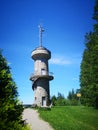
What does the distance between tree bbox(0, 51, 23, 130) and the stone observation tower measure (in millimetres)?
30736

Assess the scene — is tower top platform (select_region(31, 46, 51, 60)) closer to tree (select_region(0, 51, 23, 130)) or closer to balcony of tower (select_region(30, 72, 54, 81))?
balcony of tower (select_region(30, 72, 54, 81))

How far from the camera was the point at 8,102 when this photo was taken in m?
10.9

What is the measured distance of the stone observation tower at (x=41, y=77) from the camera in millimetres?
43406

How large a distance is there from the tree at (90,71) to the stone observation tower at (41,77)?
22.9 ft

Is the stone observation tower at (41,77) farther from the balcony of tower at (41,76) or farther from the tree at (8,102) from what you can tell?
the tree at (8,102)

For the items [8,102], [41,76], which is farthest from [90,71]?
[8,102]

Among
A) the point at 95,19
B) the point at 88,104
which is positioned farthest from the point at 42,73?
the point at 95,19

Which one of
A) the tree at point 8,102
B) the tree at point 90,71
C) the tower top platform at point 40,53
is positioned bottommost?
the tree at point 8,102

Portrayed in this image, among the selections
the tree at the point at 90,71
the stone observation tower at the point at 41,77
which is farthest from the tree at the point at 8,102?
the stone observation tower at the point at 41,77

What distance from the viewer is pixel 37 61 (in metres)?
44.8

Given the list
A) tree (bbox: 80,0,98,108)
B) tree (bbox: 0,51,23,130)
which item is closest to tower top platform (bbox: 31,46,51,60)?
tree (bbox: 80,0,98,108)

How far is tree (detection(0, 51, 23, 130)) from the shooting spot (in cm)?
1054

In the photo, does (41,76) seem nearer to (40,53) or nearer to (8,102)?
(40,53)

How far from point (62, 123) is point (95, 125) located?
342 cm
